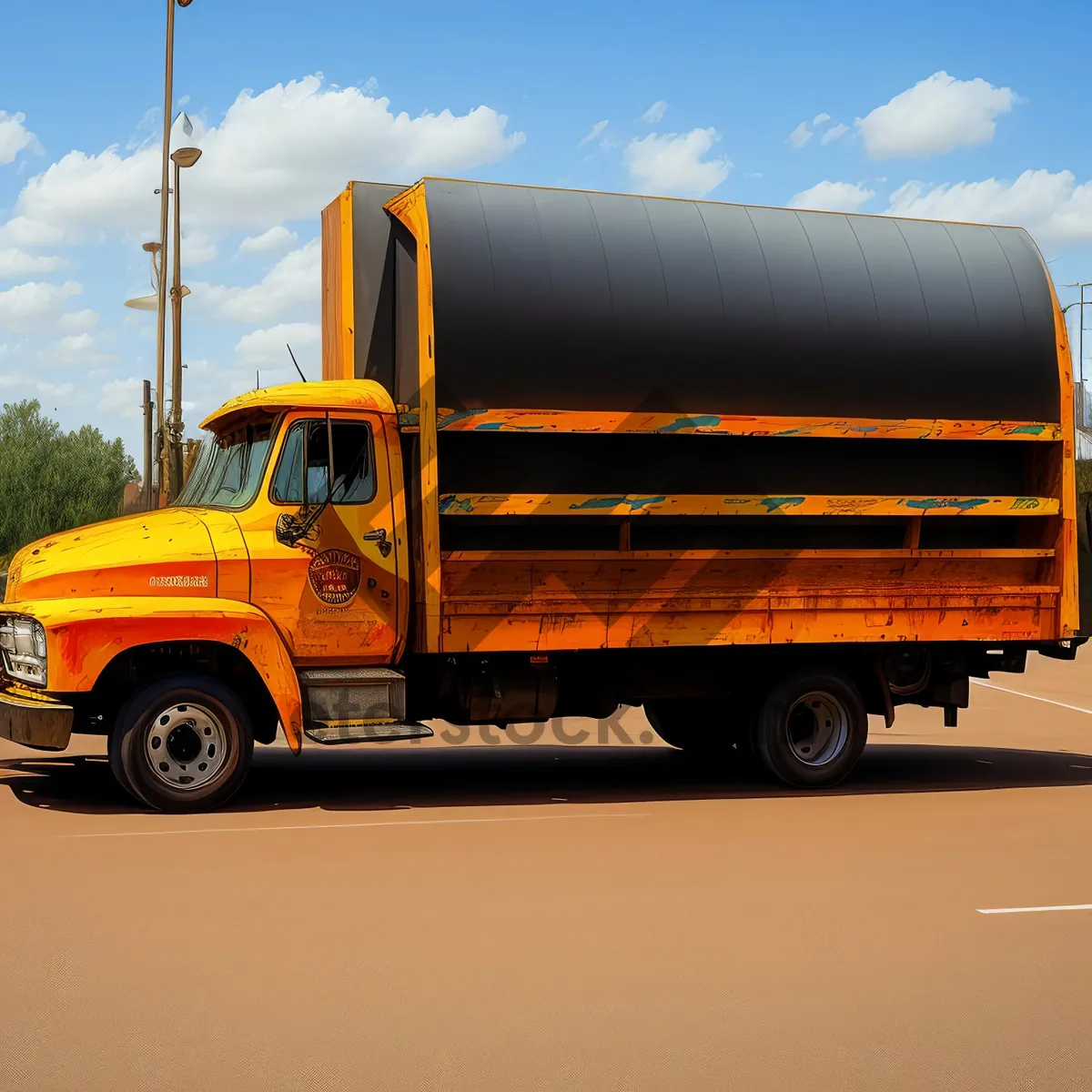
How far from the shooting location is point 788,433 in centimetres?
1107

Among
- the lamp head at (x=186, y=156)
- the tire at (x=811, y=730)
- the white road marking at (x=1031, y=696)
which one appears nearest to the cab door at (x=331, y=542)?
the tire at (x=811, y=730)

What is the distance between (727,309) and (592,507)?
1.85 m

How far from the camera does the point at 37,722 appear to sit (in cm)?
958

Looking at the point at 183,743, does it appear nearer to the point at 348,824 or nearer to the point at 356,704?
the point at 356,704

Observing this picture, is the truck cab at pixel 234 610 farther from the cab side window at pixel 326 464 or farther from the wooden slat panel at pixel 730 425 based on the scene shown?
the wooden slat panel at pixel 730 425

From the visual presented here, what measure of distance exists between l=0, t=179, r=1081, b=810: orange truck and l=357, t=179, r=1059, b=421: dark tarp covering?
0.02 m

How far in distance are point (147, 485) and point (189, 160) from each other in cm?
653

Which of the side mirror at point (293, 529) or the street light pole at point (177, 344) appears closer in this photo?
the side mirror at point (293, 529)

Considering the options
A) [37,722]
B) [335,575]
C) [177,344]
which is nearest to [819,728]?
[335,575]

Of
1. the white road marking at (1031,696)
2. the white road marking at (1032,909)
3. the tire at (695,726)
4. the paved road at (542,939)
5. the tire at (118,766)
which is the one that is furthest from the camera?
the white road marking at (1031,696)

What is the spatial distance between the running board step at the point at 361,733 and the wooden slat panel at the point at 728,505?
5.03ft

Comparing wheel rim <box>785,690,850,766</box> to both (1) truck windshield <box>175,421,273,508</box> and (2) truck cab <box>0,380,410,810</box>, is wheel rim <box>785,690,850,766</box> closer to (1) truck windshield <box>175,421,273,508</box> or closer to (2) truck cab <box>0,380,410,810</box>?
(2) truck cab <box>0,380,410,810</box>

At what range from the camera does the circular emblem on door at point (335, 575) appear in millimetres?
10297

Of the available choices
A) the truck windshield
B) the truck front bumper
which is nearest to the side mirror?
the truck windshield
